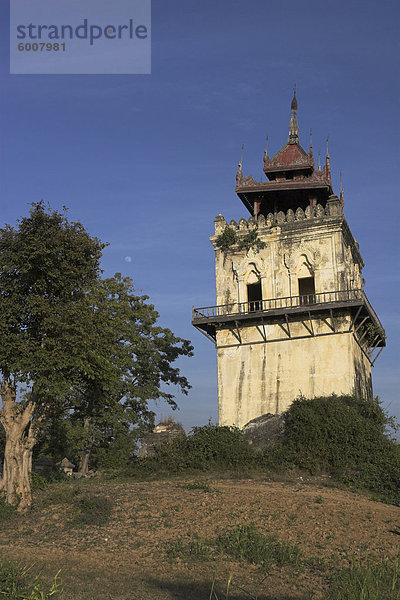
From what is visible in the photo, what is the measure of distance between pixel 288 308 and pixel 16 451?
51.9ft

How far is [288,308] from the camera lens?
103 feet

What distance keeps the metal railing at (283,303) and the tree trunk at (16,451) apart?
14.3 m

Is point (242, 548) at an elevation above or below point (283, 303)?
below

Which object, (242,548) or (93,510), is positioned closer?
(242,548)

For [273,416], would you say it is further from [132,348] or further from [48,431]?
[48,431]

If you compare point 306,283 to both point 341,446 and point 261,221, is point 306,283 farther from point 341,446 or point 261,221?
point 341,446

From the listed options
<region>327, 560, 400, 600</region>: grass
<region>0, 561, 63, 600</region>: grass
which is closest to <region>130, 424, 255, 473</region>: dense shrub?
<region>327, 560, 400, 600</region>: grass

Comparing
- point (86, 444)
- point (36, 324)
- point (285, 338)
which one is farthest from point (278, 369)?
point (36, 324)

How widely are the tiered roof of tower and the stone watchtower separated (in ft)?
0.23

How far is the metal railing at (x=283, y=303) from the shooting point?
31.2 metres

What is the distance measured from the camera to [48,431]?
1288 inches

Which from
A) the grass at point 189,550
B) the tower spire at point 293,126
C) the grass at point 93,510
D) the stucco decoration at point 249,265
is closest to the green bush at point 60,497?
the grass at point 93,510

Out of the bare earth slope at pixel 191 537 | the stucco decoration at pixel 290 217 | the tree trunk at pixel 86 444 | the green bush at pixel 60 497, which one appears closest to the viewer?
the bare earth slope at pixel 191 537

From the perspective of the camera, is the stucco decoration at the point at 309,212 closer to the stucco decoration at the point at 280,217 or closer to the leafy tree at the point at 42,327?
the stucco decoration at the point at 280,217
